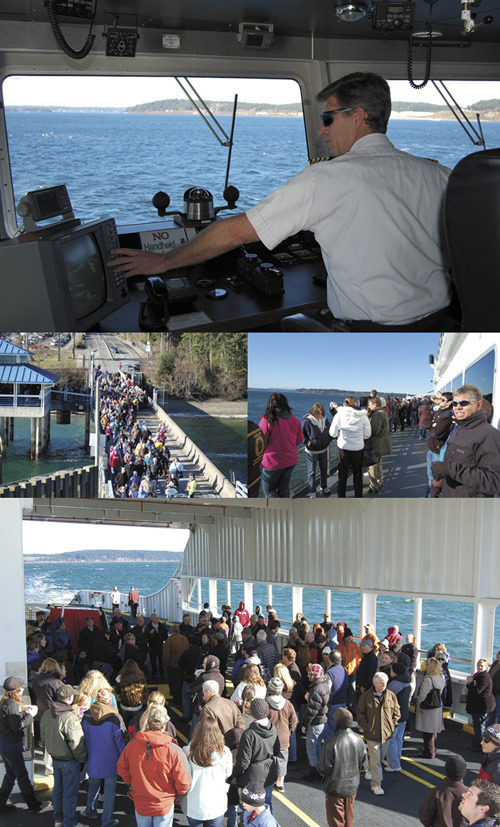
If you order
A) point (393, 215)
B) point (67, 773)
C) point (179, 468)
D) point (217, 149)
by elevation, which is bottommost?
point (67, 773)

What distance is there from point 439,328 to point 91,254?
1.64 metres

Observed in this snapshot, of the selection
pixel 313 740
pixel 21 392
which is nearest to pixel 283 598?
pixel 313 740

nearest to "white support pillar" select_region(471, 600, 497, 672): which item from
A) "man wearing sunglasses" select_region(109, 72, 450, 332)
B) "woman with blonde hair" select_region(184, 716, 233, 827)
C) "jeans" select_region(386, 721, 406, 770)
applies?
"jeans" select_region(386, 721, 406, 770)

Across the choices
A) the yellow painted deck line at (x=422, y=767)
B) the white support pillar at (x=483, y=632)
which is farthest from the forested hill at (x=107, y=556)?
the yellow painted deck line at (x=422, y=767)

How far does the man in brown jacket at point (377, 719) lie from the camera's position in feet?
18.6

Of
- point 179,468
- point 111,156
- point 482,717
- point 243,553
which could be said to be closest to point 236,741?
point 482,717

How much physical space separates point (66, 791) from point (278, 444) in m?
3.63

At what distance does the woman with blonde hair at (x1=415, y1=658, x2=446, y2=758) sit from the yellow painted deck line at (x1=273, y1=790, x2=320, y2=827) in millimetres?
1379

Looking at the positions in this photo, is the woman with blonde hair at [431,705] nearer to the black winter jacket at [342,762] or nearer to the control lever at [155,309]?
the black winter jacket at [342,762]

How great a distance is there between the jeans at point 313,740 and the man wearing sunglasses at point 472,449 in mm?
4044

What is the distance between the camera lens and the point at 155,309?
313 cm

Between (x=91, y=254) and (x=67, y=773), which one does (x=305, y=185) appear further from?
(x=67, y=773)

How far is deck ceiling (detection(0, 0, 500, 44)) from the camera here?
13.8 feet

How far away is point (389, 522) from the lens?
9.10 m
